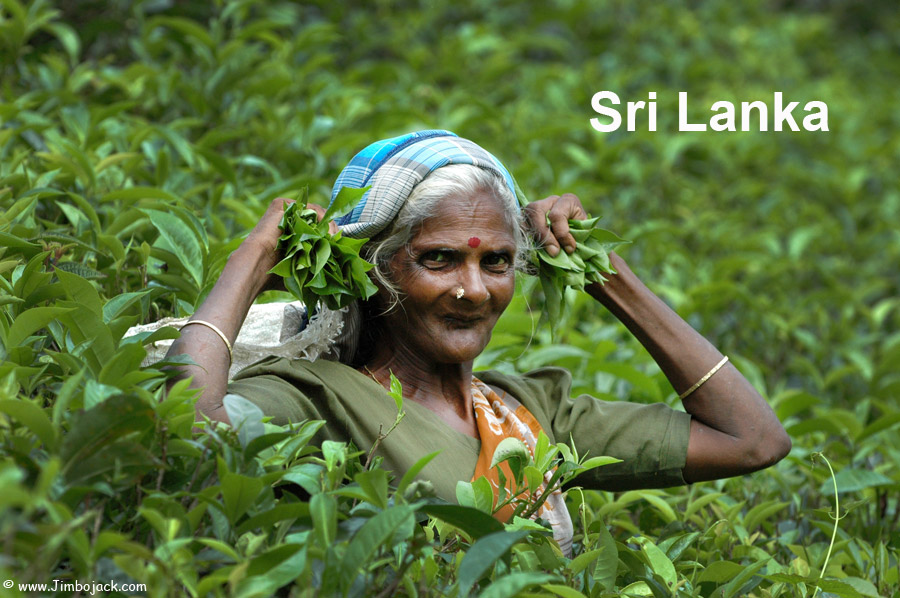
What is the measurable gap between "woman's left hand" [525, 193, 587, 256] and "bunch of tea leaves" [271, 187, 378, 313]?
44 centimetres

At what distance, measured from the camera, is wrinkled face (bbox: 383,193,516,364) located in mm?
1944

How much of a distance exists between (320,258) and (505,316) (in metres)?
0.92

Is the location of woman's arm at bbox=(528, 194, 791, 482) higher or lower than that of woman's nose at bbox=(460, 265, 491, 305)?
lower

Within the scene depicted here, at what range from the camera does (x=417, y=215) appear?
6.39 feet

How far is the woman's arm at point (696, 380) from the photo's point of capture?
7.14 ft

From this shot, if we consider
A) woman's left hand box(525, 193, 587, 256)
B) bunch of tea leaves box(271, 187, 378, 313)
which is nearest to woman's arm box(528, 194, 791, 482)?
woman's left hand box(525, 193, 587, 256)

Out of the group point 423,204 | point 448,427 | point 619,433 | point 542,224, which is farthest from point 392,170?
point 619,433

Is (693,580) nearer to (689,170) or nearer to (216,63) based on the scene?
(216,63)

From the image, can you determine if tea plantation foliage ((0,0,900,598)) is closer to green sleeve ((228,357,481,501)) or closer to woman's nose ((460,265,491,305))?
green sleeve ((228,357,481,501))

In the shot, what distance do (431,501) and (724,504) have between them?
1172 millimetres

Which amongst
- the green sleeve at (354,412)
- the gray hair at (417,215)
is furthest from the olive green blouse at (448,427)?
the gray hair at (417,215)

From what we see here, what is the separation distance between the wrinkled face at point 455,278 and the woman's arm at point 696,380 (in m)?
0.21

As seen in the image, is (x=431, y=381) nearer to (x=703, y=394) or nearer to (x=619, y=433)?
(x=619, y=433)

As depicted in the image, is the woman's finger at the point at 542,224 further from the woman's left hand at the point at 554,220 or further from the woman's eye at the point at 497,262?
the woman's eye at the point at 497,262
